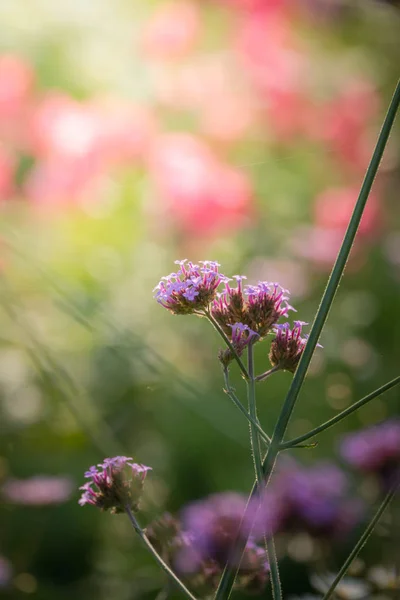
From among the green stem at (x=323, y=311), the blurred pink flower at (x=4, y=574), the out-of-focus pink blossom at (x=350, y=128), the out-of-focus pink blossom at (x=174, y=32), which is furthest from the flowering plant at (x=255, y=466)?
the out-of-focus pink blossom at (x=174, y=32)

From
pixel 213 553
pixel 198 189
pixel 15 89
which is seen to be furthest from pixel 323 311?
pixel 15 89

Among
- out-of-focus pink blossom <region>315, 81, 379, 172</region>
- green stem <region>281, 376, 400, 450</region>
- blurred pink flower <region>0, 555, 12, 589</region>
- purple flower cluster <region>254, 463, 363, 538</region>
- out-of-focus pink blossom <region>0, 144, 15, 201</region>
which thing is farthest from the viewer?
out-of-focus pink blossom <region>315, 81, 379, 172</region>

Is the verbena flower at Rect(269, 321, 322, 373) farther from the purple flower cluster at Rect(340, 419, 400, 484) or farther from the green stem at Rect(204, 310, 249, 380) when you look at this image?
the purple flower cluster at Rect(340, 419, 400, 484)

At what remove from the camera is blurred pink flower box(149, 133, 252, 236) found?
1.08 meters

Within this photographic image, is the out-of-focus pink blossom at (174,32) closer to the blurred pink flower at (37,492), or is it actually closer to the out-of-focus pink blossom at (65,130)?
the out-of-focus pink blossom at (65,130)

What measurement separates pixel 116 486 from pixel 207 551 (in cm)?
9

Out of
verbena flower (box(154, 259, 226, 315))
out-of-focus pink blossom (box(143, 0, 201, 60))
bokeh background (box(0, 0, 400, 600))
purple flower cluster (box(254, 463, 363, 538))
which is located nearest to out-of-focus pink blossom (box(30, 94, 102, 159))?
bokeh background (box(0, 0, 400, 600))

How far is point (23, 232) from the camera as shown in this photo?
49.8 inches

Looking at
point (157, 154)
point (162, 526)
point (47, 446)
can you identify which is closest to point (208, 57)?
point (157, 154)

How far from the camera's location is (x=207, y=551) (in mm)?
423

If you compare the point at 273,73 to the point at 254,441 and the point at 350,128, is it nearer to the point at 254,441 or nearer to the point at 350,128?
the point at 350,128

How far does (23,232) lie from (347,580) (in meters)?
0.88

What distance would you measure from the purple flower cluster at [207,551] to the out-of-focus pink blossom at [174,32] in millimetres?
928

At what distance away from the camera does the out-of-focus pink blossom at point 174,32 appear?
48.6 inches
